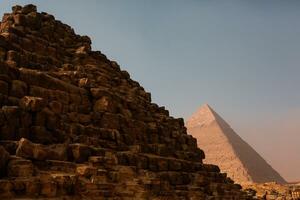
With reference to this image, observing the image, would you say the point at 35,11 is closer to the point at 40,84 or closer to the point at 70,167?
the point at 40,84

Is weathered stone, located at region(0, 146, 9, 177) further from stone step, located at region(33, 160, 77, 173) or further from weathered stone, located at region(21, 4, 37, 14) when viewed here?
weathered stone, located at region(21, 4, 37, 14)

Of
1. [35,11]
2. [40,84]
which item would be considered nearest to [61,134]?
[40,84]

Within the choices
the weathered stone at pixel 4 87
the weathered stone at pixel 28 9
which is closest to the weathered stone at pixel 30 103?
the weathered stone at pixel 4 87

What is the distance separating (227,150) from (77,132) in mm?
94135

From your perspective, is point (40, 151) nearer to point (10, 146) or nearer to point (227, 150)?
point (10, 146)

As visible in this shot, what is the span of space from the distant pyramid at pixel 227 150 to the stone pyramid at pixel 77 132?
68011 mm

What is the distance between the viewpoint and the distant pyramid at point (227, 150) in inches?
4035

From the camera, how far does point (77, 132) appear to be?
21734mm

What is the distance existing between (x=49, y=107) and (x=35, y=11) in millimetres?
13420

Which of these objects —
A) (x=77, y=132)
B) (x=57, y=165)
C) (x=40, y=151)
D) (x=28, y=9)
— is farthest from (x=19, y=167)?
(x=28, y=9)

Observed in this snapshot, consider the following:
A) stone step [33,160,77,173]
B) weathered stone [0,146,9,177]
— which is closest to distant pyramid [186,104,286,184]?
stone step [33,160,77,173]

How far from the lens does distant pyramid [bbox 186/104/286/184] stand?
102500mm

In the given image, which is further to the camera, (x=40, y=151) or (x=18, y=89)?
(x=18, y=89)

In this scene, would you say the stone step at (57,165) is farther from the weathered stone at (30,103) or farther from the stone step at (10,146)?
the weathered stone at (30,103)
